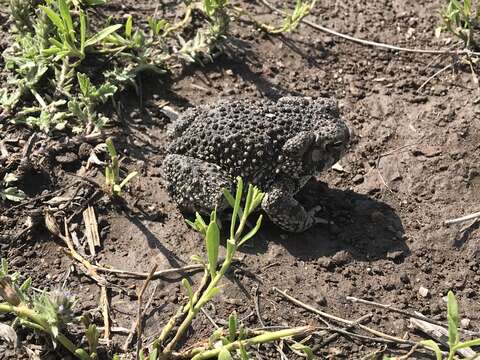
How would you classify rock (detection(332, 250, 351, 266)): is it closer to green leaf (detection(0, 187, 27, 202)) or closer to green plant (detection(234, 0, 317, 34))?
green leaf (detection(0, 187, 27, 202))

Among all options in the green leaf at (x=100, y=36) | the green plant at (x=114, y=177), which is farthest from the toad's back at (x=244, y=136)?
the green leaf at (x=100, y=36)

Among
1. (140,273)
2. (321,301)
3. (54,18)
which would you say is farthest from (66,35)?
(321,301)

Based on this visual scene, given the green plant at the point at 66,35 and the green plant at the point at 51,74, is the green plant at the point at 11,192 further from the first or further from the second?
the green plant at the point at 66,35

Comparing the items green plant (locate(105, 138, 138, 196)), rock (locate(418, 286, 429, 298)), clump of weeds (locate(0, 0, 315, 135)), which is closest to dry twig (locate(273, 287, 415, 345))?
rock (locate(418, 286, 429, 298))

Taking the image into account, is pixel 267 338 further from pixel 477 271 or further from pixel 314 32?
pixel 314 32

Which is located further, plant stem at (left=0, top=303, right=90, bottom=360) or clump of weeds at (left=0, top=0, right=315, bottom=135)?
clump of weeds at (left=0, top=0, right=315, bottom=135)

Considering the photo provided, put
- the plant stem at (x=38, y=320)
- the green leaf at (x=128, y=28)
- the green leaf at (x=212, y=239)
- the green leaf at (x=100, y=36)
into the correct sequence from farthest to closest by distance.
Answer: the green leaf at (x=128, y=28), the green leaf at (x=100, y=36), the plant stem at (x=38, y=320), the green leaf at (x=212, y=239)

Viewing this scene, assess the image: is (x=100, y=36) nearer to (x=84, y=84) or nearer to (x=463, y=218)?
(x=84, y=84)
